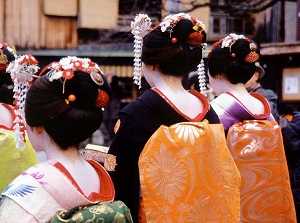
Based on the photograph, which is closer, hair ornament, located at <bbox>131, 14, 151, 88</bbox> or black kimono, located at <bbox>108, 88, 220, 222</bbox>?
black kimono, located at <bbox>108, 88, 220, 222</bbox>

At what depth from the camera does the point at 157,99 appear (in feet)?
11.3

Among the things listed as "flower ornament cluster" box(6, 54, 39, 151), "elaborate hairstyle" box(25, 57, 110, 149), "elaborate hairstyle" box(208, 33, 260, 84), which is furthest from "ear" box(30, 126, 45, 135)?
"elaborate hairstyle" box(208, 33, 260, 84)

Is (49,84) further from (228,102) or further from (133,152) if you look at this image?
(228,102)

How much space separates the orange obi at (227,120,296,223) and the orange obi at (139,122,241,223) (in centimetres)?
72

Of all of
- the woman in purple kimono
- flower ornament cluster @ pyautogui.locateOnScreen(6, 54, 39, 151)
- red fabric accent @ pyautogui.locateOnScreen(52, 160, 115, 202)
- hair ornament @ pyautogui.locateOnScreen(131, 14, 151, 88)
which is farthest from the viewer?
the woman in purple kimono

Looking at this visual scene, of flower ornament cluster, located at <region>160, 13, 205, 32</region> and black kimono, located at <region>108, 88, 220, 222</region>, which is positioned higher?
flower ornament cluster, located at <region>160, 13, 205, 32</region>

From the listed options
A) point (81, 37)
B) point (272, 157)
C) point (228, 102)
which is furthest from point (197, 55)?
point (81, 37)

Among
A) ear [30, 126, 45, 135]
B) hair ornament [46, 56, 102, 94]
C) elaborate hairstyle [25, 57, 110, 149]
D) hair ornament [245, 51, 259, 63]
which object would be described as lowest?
ear [30, 126, 45, 135]

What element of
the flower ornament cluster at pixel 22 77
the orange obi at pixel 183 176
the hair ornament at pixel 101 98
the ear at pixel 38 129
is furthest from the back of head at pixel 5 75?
the hair ornament at pixel 101 98

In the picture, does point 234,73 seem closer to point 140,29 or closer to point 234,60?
point 234,60

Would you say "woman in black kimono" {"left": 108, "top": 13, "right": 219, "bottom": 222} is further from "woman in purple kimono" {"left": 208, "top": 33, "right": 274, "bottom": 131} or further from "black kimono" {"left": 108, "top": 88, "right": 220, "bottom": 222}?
"woman in purple kimono" {"left": 208, "top": 33, "right": 274, "bottom": 131}

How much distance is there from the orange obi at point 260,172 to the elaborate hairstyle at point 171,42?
0.77m

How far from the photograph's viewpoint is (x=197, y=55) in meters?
3.60

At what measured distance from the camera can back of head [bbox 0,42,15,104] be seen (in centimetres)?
427
